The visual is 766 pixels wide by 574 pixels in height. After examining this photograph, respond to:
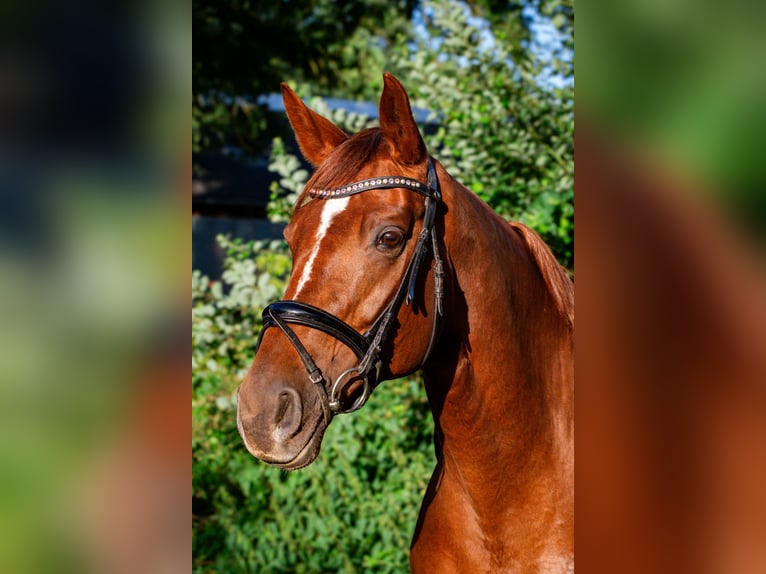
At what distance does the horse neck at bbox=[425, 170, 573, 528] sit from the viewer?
78.0 inches

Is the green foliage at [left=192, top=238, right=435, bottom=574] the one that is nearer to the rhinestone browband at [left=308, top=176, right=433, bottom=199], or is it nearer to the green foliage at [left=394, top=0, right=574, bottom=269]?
the green foliage at [left=394, top=0, right=574, bottom=269]

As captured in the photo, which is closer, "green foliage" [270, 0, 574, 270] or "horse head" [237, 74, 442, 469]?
"horse head" [237, 74, 442, 469]

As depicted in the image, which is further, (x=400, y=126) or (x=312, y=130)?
(x=312, y=130)

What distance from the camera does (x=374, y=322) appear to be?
71.4 inches

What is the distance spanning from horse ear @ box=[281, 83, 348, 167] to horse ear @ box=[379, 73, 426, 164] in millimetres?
320

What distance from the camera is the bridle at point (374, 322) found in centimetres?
173

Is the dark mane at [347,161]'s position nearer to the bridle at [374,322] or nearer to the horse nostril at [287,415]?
the bridle at [374,322]

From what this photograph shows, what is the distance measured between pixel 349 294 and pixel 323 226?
187 mm

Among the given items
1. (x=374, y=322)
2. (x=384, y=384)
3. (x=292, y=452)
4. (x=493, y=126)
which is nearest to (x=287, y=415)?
(x=292, y=452)
